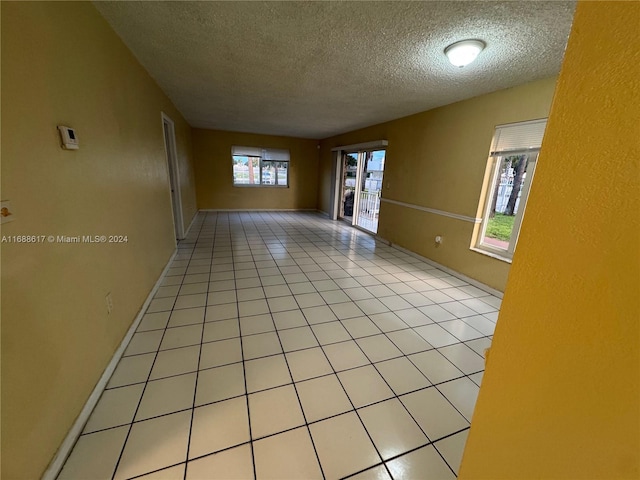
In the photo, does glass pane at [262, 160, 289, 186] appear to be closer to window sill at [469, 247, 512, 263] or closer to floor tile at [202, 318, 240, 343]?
window sill at [469, 247, 512, 263]

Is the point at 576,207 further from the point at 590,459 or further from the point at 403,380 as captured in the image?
the point at 403,380

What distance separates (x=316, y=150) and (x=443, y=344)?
7137mm

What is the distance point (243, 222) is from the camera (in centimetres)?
648

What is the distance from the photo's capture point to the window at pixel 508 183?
2713 mm

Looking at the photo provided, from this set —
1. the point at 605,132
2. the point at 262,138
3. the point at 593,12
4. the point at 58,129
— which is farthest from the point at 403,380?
the point at 262,138

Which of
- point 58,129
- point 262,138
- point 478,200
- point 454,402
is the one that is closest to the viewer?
point 58,129

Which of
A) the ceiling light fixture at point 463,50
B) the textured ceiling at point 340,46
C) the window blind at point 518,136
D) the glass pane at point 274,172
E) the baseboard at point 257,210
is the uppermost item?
the textured ceiling at point 340,46

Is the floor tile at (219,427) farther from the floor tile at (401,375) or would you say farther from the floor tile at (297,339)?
the floor tile at (401,375)

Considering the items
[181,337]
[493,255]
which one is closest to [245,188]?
[181,337]

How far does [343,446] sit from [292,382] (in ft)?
1.60

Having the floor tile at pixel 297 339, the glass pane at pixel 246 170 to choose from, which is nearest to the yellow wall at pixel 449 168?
the floor tile at pixel 297 339

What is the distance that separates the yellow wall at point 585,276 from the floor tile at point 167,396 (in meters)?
1.61

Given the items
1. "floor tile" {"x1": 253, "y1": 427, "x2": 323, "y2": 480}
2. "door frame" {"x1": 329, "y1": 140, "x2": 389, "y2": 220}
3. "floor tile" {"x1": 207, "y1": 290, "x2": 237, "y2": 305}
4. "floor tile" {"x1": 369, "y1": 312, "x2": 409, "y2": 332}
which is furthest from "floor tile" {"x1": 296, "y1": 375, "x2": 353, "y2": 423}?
"door frame" {"x1": 329, "y1": 140, "x2": 389, "y2": 220}

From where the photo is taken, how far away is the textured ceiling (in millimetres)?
1686
